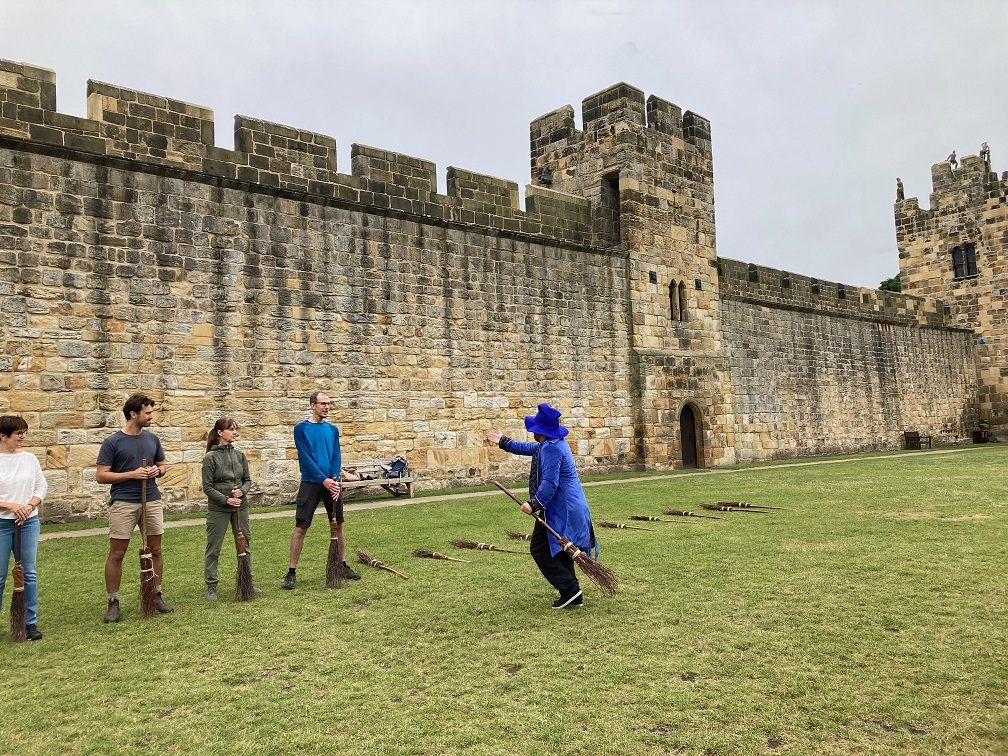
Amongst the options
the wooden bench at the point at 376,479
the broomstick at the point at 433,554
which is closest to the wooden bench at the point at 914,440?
the wooden bench at the point at 376,479

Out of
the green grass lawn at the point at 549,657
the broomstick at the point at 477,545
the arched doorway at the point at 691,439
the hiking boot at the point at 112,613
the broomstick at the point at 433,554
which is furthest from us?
the arched doorway at the point at 691,439

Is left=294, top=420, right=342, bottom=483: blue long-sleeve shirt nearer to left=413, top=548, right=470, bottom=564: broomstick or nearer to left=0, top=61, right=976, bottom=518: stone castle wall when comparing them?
left=413, top=548, right=470, bottom=564: broomstick

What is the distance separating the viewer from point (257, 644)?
4625mm

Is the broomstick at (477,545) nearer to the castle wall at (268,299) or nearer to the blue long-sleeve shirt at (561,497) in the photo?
the blue long-sleeve shirt at (561,497)

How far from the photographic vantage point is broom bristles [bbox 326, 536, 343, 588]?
241 inches

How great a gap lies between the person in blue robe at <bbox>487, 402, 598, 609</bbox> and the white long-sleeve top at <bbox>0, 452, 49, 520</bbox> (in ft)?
10.7

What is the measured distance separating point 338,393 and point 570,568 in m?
7.54

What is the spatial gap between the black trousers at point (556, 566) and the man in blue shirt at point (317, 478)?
1750 mm

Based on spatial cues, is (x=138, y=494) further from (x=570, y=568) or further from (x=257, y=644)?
(x=570, y=568)

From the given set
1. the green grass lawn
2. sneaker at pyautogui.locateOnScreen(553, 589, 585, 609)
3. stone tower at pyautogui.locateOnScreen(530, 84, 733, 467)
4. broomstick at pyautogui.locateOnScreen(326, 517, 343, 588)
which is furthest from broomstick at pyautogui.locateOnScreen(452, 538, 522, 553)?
stone tower at pyautogui.locateOnScreen(530, 84, 733, 467)

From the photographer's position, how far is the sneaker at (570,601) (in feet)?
17.3

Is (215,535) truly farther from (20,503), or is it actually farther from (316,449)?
(20,503)

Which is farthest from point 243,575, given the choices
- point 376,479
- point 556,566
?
point 376,479

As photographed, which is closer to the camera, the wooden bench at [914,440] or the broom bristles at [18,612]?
the broom bristles at [18,612]
